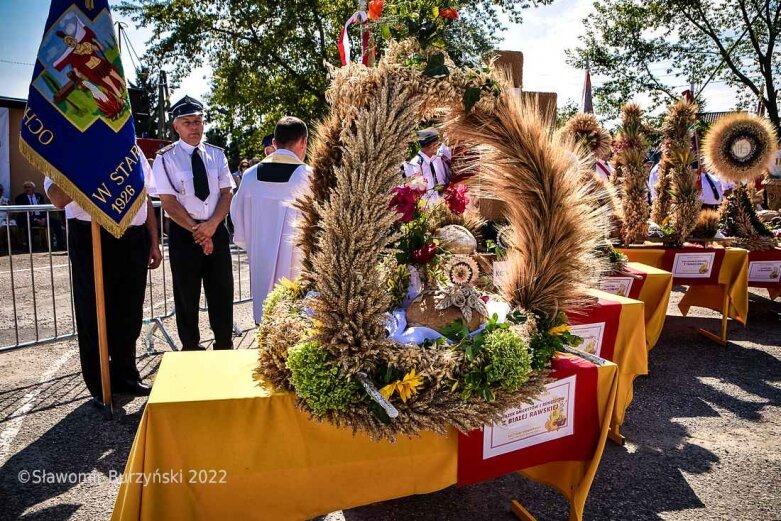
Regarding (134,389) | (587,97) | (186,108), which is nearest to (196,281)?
(134,389)

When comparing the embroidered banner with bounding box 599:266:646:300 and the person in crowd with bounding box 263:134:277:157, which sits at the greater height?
the person in crowd with bounding box 263:134:277:157

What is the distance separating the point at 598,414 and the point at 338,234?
1.43 m

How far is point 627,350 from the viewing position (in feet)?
11.7

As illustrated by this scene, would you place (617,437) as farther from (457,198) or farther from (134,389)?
(134,389)

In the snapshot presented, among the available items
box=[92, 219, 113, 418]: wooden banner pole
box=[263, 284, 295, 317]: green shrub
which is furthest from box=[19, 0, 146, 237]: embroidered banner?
box=[263, 284, 295, 317]: green shrub

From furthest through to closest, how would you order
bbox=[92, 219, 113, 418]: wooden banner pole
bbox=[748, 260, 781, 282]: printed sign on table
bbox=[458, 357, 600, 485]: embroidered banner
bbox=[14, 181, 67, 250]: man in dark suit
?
bbox=[14, 181, 67, 250]: man in dark suit
bbox=[748, 260, 781, 282]: printed sign on table
bbox=[92, 219, 113, 418]: wooden banner pole
bbox=[458, 357, 600, 485]: embroidered banner

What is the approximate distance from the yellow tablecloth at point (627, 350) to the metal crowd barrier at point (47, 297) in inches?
143

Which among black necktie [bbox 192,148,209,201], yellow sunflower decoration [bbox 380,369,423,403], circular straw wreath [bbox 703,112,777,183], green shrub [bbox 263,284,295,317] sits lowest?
yellow sunflower decoration [bbox 380,369,423,403]

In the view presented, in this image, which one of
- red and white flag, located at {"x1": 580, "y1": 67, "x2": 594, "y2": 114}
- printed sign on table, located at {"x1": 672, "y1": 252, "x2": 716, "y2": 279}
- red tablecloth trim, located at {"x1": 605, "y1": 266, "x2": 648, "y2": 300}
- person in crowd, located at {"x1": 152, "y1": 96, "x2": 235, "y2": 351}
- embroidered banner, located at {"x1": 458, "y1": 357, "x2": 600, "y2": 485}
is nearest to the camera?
embroidered banner, located at {"x1": 458, "y1": 357, "x2": 600, "y2": 485}

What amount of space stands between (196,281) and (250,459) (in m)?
2.72

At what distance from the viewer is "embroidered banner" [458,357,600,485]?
2053mm

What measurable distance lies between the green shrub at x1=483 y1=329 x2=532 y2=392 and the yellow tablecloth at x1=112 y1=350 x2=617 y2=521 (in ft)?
1.08

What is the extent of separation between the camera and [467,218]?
261 centimetres

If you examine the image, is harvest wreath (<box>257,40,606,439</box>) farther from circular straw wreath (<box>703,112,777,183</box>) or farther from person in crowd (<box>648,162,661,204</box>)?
circular straw wreath (<box>703,112,777,183</box>)
